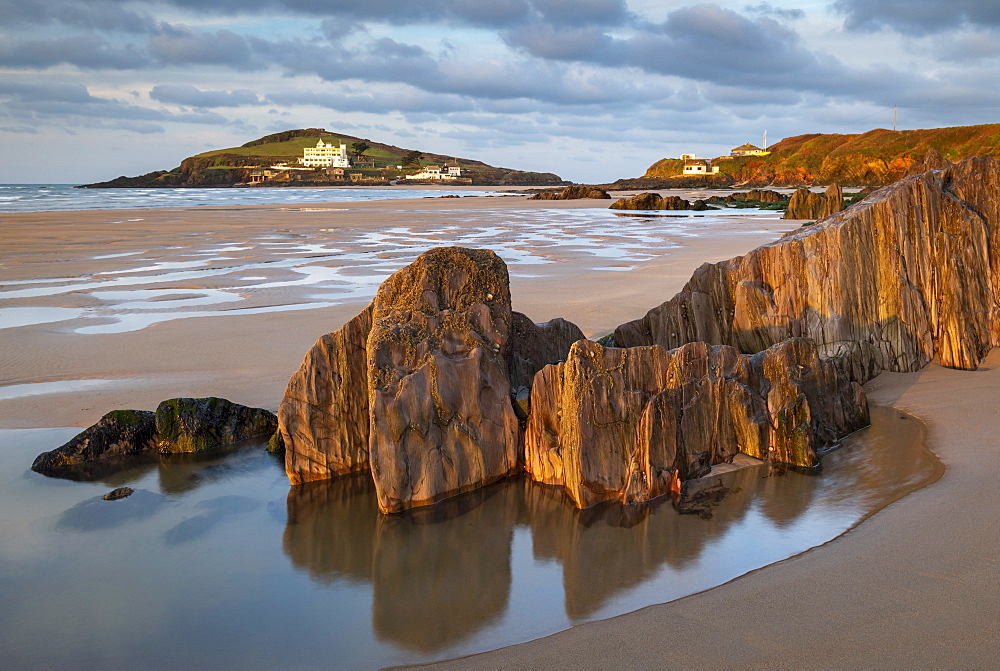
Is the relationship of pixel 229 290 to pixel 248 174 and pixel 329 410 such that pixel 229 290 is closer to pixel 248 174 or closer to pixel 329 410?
pixel 329 410

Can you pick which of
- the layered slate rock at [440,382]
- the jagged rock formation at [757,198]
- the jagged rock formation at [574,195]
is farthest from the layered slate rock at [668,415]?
the jagged rock formation at [574,195]

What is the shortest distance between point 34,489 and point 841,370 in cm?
673

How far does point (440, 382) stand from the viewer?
18.5ft

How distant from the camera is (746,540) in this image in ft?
15.9

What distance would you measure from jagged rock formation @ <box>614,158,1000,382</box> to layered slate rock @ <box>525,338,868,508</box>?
4.31 feet

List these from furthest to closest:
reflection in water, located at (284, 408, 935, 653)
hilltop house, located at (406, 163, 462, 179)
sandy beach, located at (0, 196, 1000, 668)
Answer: hilltop house, located at (406, 163, 462, 179)
reflection in water, located at (284, 408, 935, 653)
sandy beach, located at (0, 196, 1000, 668)

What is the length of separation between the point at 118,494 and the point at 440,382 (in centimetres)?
262

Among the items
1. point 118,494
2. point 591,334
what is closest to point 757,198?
point 591,334

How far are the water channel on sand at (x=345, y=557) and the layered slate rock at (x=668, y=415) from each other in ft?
0.78

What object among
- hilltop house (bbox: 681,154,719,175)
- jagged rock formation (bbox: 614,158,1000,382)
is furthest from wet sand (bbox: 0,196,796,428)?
hilltop house (bbox: 681,154,719,175)

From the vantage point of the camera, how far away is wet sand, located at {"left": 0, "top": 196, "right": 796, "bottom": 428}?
8.41 m

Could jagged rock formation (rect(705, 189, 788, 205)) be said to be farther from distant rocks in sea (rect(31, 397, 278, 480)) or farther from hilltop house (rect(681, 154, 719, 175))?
hilltop house (rect(681, 154, 719, 175))

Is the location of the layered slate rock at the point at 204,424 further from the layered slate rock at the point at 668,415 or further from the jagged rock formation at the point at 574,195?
the jagged rock formation at the point at 574,195

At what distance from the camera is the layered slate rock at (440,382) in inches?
215
